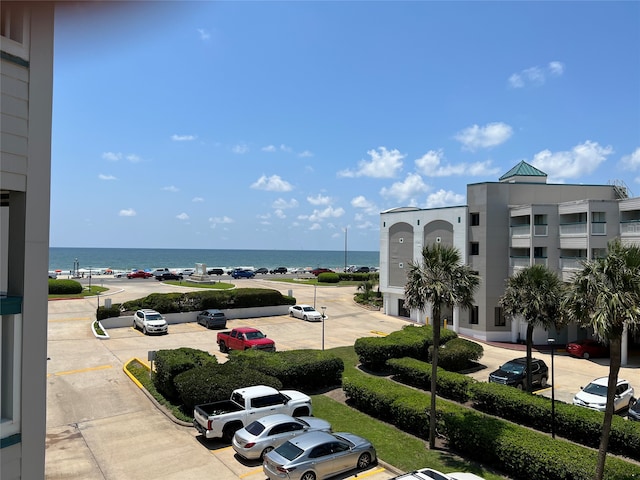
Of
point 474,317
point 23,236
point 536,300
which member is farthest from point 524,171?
point 23,236

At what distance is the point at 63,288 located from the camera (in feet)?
152

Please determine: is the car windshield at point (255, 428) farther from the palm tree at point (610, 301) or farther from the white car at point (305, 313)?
the white car at point (305, 313)

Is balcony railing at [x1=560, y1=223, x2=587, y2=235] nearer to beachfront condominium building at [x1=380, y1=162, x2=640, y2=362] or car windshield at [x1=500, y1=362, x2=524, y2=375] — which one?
beachfront condominium building at [x1=380, y1=162, x2=640, y2=362]

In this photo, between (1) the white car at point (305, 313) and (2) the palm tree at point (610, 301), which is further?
(1) the white car at point (305, 313)

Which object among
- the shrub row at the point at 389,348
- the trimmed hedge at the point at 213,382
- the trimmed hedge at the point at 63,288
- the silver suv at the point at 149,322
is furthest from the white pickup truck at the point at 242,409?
the trimmed hedge at the point at 63,288

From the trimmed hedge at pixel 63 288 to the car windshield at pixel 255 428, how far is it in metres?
39.3

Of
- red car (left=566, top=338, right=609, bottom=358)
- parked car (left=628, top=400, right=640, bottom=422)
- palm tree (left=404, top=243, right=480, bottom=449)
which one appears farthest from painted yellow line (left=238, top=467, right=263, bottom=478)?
red car (left=566, top=338, right=609, bottom=358)

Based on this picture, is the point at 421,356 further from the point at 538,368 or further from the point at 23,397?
the point at 23,397

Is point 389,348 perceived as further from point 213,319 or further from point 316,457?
point 213,319

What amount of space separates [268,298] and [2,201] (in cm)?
3841

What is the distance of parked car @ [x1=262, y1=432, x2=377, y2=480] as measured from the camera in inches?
484

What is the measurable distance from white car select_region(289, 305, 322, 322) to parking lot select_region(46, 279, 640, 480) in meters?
0.78

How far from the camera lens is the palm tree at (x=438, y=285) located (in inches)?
634

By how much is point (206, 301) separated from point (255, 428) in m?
26.1
